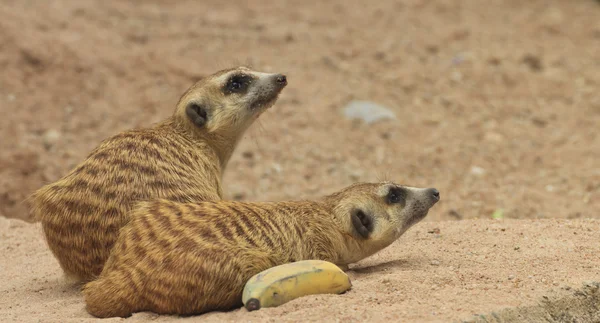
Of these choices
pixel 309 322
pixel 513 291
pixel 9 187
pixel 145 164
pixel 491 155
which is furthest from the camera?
pixel 491 155

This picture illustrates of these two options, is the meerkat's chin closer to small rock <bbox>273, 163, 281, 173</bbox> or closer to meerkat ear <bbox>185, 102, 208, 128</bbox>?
meerkat ear <bbox>185, 102, 208, 128</bbox>

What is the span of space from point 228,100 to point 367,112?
3.57 meters

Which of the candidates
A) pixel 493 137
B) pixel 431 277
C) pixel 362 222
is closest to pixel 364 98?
pixel 493 137

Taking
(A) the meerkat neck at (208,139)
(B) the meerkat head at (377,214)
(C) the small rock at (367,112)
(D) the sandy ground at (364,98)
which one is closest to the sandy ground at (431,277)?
(D) the sandy ground at (364,98)

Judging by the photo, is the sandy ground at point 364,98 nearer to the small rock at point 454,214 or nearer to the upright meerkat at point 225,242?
the small rock at point 454,214

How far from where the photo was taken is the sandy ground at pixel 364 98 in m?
5.07

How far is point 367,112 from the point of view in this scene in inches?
346

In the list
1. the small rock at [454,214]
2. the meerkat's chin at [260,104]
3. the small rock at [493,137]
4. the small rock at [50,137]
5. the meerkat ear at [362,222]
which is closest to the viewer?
the meerkat ear at [362,222]

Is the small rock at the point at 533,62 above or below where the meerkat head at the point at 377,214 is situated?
above

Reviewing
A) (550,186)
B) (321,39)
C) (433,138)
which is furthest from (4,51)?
(550,186)

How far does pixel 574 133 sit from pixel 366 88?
220 cm

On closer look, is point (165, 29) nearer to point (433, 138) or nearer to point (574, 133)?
point (433, 138)

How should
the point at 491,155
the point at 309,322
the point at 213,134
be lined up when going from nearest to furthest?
the point at 309,322 → the point at 213,134 → the point at 491,155

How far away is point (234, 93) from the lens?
5.43 meters
